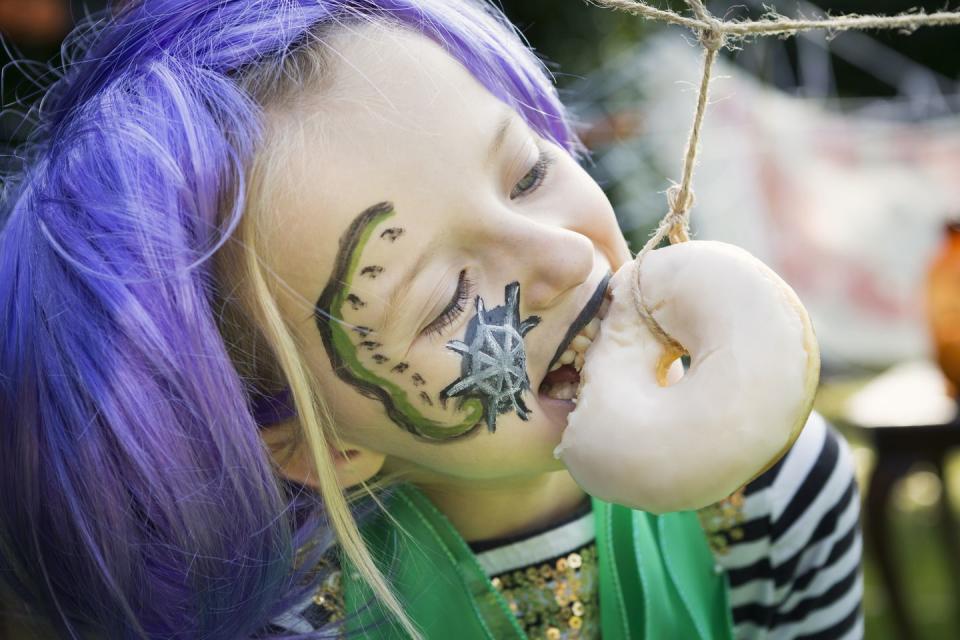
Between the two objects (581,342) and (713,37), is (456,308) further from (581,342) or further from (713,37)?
(713,37)

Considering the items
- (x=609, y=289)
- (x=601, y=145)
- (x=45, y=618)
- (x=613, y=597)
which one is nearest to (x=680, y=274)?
(x=609, y=289)

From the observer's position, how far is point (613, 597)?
1.12 metres

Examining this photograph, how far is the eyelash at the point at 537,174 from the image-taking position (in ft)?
3.08

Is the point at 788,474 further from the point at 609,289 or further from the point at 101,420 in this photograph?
the point at 101,420

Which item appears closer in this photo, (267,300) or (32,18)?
(267,300)

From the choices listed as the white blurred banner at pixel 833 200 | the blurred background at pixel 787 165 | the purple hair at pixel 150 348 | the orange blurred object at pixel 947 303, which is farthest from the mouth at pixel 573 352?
the white blurred banner at pixel 833 200

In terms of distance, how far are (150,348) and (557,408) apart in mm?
367

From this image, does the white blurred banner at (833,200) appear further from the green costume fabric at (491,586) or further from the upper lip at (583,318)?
the upper lip at (583,318)

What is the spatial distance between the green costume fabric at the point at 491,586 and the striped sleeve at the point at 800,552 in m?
0.07

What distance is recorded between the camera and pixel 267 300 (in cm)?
89

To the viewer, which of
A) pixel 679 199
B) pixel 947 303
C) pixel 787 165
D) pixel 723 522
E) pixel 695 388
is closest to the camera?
pixel 695 388

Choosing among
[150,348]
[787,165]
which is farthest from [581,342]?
[787,165]

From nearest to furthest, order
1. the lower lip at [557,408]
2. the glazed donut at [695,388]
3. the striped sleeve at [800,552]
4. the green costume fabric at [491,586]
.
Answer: the glazed donut at [695,388] < the lower lip at [557,408] < the green costume fabric at [491,586] < the striped sleeve at [800,552]

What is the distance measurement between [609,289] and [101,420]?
1.57 feet
